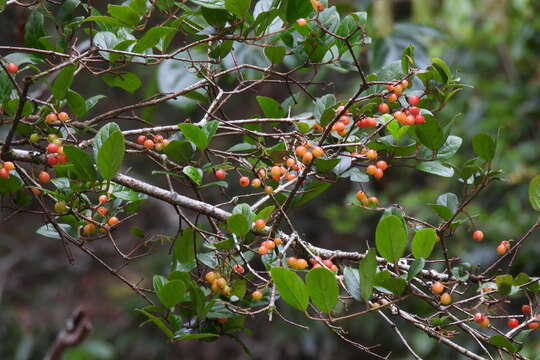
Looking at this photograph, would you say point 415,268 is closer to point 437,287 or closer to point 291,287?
point 437,287

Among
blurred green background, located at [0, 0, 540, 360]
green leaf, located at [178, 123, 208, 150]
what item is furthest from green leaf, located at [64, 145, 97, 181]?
blurred green background, located at [0, 0, 540, 360]

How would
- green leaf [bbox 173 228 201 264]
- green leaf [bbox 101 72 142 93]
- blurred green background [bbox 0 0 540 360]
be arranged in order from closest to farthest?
green leaf [bbox 173 228 201 264]
green leaf [bbox 101 72 142 93]
blurred green background [bbox 0 0 540 360]

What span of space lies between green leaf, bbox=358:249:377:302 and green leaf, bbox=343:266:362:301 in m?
0.02

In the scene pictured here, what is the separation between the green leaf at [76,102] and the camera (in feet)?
3.43

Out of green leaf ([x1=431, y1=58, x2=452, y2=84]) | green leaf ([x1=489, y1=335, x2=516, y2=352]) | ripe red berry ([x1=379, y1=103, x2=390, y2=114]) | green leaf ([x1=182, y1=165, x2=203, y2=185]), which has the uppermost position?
green leaf ([x1=431, y1=58, x2=452, y2=84])

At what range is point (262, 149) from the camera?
1.07m

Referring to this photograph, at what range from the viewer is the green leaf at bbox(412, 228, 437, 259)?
3.01 ft

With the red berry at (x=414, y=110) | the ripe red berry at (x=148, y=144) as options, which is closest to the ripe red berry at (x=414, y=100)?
the red berry at (x=414, y=110)

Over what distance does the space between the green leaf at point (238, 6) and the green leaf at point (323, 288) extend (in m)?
0.41

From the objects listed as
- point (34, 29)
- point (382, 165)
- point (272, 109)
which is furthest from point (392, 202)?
point (34, 29)

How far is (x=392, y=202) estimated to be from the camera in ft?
10.3

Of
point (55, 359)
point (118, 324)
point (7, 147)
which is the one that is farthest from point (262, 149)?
point (118, 324)

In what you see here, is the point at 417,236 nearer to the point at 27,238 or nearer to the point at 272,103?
the point at 272,103

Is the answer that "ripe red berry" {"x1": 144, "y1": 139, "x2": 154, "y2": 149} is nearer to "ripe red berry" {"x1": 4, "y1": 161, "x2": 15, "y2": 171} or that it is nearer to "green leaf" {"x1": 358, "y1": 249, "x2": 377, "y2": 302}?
"ripe red berry" {"x1": 4, "y1": 161, "x2": 15, "y2": 171}
